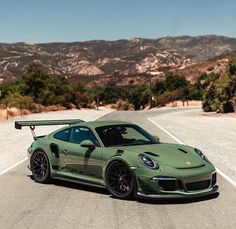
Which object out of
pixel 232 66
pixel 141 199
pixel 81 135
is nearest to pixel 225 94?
pixel 232 66

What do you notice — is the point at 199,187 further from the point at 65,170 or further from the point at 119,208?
the point at 65,170

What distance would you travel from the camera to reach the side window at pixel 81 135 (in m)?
10.5

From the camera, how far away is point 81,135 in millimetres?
10859

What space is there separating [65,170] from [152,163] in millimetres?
2307

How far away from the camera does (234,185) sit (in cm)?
1095

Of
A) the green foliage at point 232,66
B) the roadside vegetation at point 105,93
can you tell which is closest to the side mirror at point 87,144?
the roadside vegetation at point 105,93

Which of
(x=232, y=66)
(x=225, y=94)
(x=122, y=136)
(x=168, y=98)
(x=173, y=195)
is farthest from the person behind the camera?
(x=168, y=98)

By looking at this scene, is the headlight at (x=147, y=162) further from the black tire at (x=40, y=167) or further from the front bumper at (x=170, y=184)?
the black tire at (x=40, y=167)

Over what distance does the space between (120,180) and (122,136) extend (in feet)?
4.32

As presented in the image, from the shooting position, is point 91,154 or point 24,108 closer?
point 91,154

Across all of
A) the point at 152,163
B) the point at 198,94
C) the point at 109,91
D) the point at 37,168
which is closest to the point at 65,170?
the point at 37,168

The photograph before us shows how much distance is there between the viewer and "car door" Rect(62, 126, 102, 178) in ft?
33.2

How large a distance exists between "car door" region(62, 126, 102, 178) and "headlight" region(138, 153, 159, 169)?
0.94 m

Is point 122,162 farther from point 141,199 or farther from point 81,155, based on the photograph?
point 81,155
